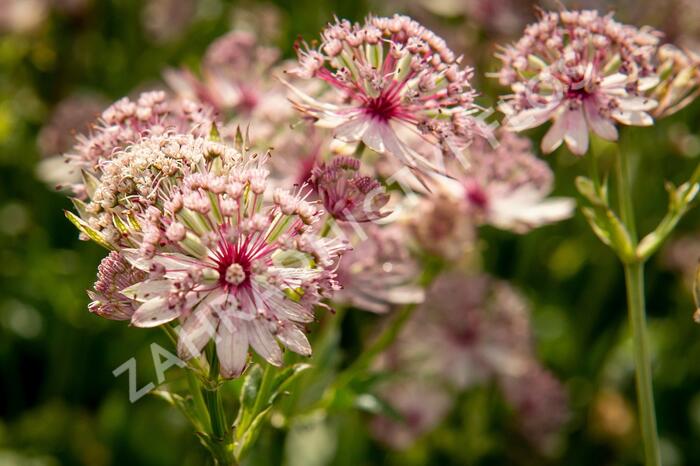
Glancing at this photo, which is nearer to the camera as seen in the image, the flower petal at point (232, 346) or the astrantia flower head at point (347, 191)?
the flower petal at point (232, 346)

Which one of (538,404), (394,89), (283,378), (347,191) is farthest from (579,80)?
(538,404)

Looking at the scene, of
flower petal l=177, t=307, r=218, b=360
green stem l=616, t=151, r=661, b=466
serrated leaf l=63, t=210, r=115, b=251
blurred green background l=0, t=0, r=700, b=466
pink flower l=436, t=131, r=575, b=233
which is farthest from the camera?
blurred green background l=0, t=0, r=700, b=466

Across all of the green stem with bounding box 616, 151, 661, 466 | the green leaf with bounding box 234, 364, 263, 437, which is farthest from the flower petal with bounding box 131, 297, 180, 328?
the green stem with bounding box 616, 151, 661, 466

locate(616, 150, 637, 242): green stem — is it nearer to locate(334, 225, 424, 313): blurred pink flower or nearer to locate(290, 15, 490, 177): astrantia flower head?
locate(290, 15, 490, 177): astrantia flower head

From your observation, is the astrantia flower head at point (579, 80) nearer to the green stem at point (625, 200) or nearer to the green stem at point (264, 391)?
the green stem at point (625, 200)

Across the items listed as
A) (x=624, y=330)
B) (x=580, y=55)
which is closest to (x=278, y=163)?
(x=580, y=55)

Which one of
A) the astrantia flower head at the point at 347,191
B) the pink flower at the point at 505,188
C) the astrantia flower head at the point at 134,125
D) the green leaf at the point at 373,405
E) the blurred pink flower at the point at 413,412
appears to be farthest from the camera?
the blurred pink flower at the point at 413,412

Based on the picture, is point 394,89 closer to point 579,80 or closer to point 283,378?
point 579,80

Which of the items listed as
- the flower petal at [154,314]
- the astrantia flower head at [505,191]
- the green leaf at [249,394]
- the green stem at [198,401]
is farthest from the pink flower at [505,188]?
the flower petal at [154,314]
